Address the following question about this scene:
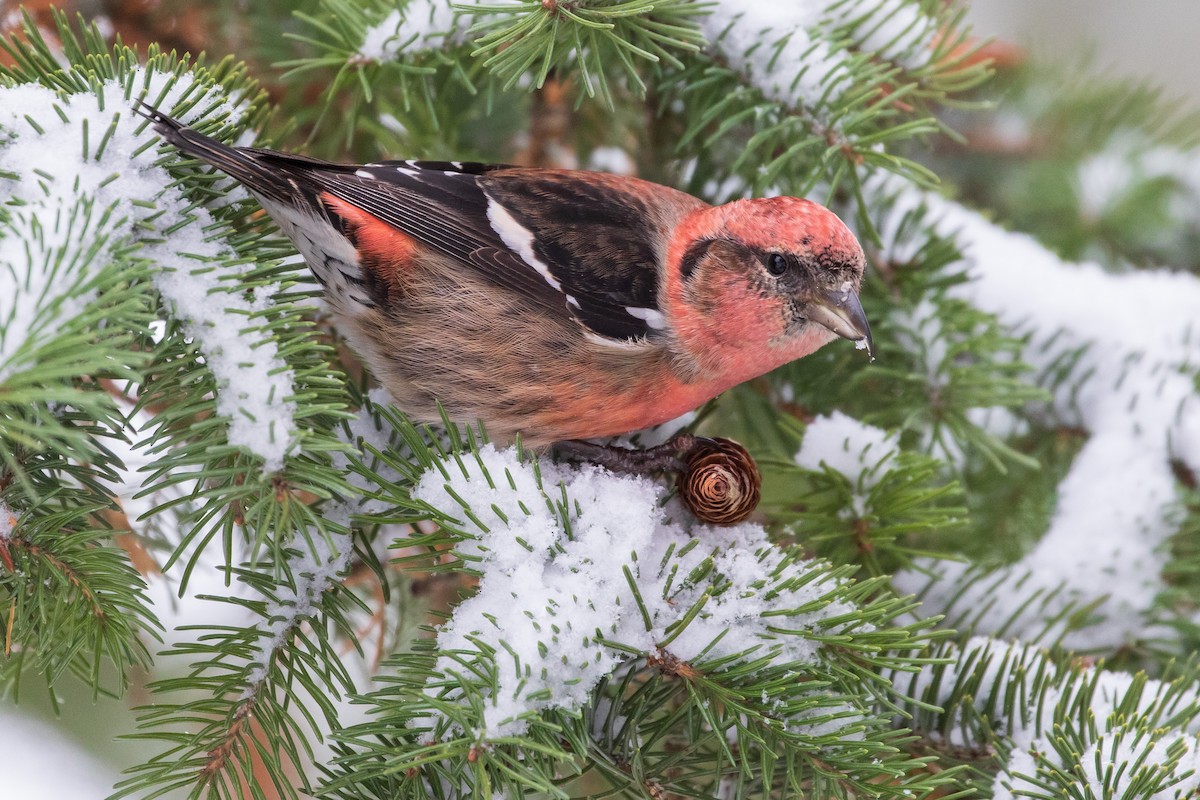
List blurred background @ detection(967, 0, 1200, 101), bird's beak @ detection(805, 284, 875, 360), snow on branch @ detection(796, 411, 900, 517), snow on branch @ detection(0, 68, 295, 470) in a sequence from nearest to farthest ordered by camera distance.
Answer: snow on branch @ detection(0, 68, 295, 470) → snow on branch @ detection(796, 411, 900, 517) → bird's beak @ detection(805, 284, 875, 360) → blurred background @ detection(967, 0, 1200, 101)

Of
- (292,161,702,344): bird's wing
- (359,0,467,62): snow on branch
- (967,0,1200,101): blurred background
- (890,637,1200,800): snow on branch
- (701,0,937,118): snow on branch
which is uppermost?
(967,0,1200,101): blurred background

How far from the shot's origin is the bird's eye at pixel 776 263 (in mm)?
1673

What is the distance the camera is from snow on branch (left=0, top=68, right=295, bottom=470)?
0.97 metres

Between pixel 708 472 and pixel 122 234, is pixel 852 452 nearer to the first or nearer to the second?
pixel 708 472

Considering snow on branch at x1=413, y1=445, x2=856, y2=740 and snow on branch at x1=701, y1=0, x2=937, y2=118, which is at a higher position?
snow on branch at x1=701, y1=0, x2=937, y2=118

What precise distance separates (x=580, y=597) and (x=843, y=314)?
28.3 inches

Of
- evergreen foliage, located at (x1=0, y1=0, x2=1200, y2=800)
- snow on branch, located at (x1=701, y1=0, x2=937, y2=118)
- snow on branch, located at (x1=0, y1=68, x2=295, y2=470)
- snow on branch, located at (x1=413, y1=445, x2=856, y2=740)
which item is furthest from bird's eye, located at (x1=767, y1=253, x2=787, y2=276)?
snow on branch, located at (x1=0, y1=68, x2=295, y2=470)

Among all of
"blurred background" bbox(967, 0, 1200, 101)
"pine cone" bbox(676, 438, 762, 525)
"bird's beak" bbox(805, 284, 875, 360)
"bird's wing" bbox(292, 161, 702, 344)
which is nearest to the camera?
"pine cone" bbox(676, 438, 762, 525)

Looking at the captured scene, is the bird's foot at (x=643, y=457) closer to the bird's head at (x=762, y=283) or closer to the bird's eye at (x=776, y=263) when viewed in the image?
the bird's head at (x=762, y=283)

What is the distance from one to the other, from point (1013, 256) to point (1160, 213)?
677 millimetres

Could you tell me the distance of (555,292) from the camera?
1672 mm

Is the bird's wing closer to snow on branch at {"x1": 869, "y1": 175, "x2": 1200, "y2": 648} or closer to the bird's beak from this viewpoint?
the bird's beak

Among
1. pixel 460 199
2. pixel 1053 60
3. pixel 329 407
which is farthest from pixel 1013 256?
pixel 329 407

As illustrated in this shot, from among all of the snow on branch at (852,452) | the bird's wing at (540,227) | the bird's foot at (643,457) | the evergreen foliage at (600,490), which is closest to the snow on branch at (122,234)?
the evergreen foliage at (600,490)
